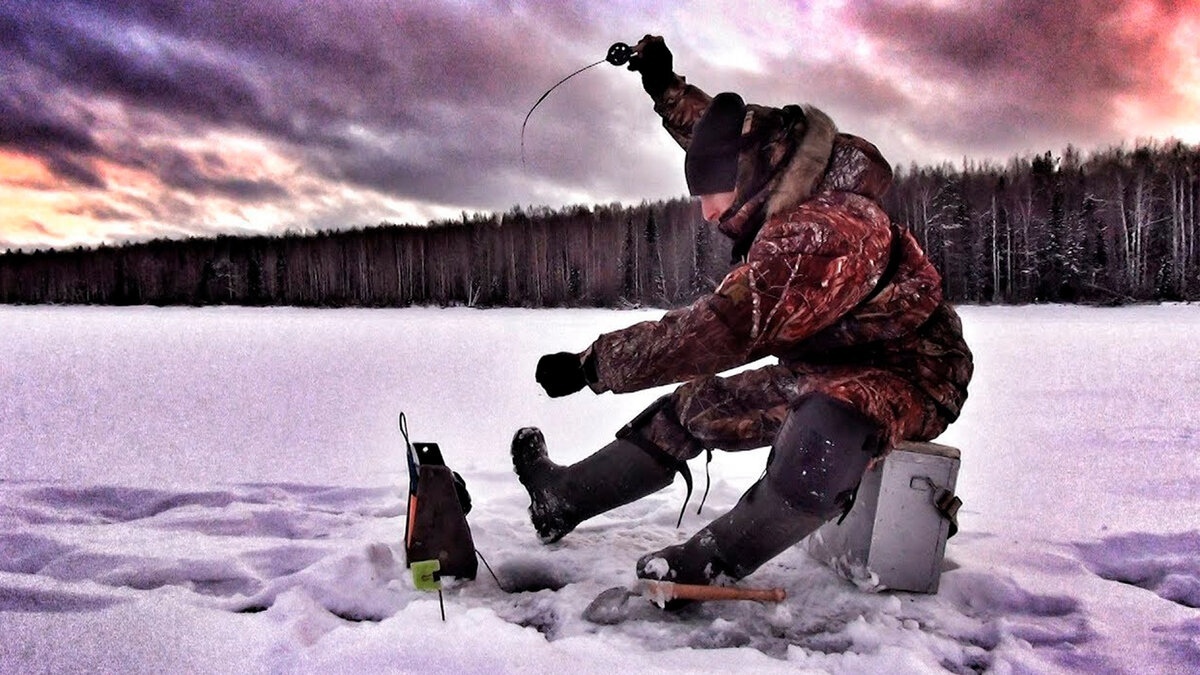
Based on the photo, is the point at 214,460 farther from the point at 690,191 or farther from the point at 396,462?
the point at 690,191

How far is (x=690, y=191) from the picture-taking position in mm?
2172

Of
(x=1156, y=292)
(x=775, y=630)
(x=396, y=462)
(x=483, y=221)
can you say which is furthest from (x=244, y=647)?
(x=483, y=221)

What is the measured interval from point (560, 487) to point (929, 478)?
1187mm

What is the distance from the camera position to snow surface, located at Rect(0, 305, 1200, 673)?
1740 mm

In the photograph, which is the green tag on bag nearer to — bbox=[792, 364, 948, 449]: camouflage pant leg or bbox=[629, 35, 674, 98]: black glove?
bbox=[792, 364, 948, 449]: camouflage pant leg

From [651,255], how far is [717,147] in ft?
121

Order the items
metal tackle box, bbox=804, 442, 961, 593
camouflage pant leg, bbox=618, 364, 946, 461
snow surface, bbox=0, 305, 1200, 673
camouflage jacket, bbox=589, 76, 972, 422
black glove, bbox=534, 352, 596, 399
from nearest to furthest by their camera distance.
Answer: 1. snow surface, bbox=0, 305, 1200, 673
2. camouflage jacket, bbox=589, 76, 972, 422
3. black glove, bbox=534, 352, 596, 399
4. metal tackle box, bbox=804, 442, 961, 593
5. camouflage pant leg, bbox=618, 364, 946, 461

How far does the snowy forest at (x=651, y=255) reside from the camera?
90.7 ft

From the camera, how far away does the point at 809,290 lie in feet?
6.04

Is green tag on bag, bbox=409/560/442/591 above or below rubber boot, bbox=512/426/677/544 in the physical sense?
below

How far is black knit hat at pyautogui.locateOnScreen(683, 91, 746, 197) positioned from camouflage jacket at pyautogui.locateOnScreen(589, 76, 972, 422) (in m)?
0.04

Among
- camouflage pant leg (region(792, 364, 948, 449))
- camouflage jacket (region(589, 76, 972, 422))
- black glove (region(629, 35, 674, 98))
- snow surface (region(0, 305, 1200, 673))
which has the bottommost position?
snow surface (region(0, 305, 1200, 673))

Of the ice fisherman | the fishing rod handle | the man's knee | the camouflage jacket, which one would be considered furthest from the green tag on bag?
the fishing rod handle

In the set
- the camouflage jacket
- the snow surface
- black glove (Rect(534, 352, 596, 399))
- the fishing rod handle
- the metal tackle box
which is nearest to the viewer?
the snow surface
